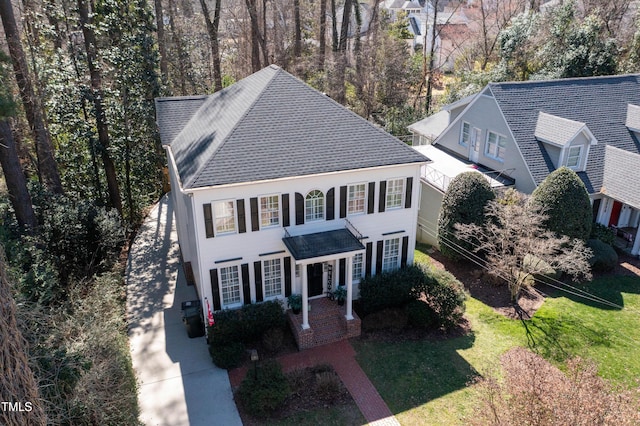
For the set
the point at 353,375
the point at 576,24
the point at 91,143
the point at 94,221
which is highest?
the point at 576,24

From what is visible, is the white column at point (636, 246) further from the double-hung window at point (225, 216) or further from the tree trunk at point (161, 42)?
the tree trunk at point (161, 42)

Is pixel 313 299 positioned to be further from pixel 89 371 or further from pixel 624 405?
pixel 624 405

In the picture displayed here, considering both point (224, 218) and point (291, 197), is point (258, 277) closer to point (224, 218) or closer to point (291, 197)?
point (224, 218)

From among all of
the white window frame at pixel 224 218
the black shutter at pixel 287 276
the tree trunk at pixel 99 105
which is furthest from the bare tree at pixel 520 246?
the tree trunk at pixel 99 105

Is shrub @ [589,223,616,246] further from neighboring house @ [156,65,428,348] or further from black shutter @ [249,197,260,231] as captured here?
black shutter @ [249,197,260,231]

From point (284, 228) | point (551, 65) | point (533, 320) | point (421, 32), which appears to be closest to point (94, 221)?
point (284, 228)

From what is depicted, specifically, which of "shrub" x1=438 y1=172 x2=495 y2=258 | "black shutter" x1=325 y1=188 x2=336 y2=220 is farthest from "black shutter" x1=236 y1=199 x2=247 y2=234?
"shrub" x1=438 y1=172 x2=495 y2=258

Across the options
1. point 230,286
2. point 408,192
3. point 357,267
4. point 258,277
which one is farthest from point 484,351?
point 230,286

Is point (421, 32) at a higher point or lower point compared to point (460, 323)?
higher
